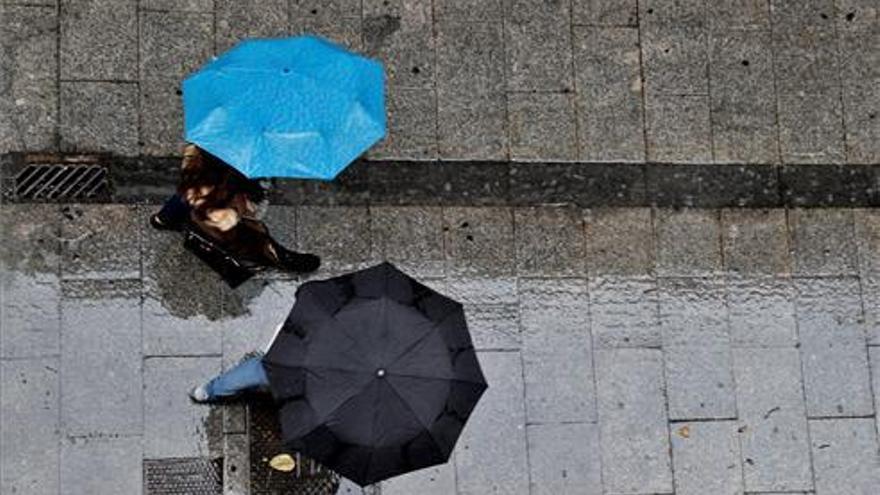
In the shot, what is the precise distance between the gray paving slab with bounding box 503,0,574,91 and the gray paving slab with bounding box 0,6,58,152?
3.45 meters

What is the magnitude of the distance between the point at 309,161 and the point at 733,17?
416 cm

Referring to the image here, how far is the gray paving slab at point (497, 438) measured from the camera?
920 cm

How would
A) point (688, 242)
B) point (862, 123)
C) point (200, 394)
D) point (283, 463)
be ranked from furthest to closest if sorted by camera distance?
point (862, 123) → point (688, 242) → point (283, 463) → point (200, 394)

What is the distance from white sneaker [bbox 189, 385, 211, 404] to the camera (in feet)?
29.2

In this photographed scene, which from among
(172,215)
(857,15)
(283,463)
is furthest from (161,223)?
(857,15)

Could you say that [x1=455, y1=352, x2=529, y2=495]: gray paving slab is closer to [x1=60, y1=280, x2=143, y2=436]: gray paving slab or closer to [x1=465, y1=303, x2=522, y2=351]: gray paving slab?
[x1=465, y1=303, x2=522, y2=351]: gray paving slab

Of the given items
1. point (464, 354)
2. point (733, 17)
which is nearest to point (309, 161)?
point (464, 354)

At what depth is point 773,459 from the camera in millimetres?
9531

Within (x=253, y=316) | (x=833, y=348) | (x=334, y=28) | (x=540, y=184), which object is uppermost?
(x=334, y=28)

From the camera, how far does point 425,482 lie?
29.9ft

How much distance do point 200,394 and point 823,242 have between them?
4.95 m

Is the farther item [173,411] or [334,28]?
[334,28]

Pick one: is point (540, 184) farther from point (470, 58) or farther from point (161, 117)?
point (161, 117)

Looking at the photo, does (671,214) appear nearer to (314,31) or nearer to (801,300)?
(801,300)
